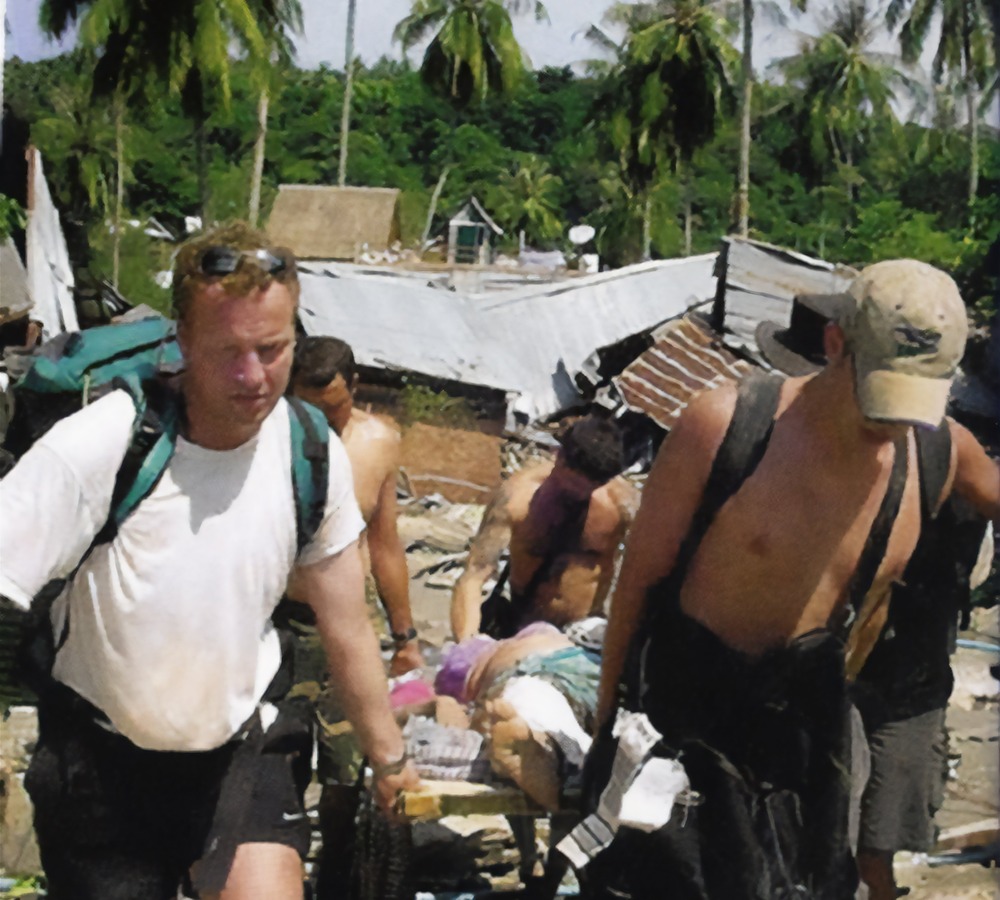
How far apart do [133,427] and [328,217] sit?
5.59 ft

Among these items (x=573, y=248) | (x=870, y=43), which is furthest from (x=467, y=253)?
(x=870, y=43)

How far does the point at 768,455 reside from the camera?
2.77 meters

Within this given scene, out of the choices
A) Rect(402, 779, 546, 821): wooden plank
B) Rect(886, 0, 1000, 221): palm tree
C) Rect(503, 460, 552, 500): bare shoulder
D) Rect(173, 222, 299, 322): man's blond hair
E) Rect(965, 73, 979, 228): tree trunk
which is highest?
Rect(886, 0, 1000, 221): palm tree

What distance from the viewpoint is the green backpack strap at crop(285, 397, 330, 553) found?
245 cm

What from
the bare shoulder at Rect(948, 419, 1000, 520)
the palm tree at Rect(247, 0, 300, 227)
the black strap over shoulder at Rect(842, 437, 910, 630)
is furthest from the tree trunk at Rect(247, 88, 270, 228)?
the bare shoulder at Rect(948, 419, 1000, 520)

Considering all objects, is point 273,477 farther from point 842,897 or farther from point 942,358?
point 842,897

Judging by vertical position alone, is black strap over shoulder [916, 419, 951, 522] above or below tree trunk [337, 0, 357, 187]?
below

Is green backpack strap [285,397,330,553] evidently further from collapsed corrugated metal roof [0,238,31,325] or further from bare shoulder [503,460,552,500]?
collapsed corrugated metal roof [0,238,31,325]

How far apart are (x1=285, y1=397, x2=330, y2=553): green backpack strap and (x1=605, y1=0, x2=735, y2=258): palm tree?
6.29 ft

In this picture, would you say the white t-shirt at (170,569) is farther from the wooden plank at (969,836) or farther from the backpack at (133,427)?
the wooden plank at (969,836)

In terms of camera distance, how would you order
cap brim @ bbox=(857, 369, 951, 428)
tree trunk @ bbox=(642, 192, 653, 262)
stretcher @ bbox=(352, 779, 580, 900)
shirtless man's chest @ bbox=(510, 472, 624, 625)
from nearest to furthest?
cap brim @ bbox=(857, 369, 951, 428) < stretcher @ bbox=(352, 779, 580, 900) < shirtless man's chest @ bbox=(510, 472, 624, 625) < tree trunk @ bbox=(642, 192, 653, 262)

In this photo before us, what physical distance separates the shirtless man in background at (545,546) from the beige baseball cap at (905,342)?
149 centimetres

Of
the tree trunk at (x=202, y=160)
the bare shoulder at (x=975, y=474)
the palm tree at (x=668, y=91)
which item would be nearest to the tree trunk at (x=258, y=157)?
the tree trunk at (x=202, y=160)

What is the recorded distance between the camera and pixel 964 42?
141 inches
